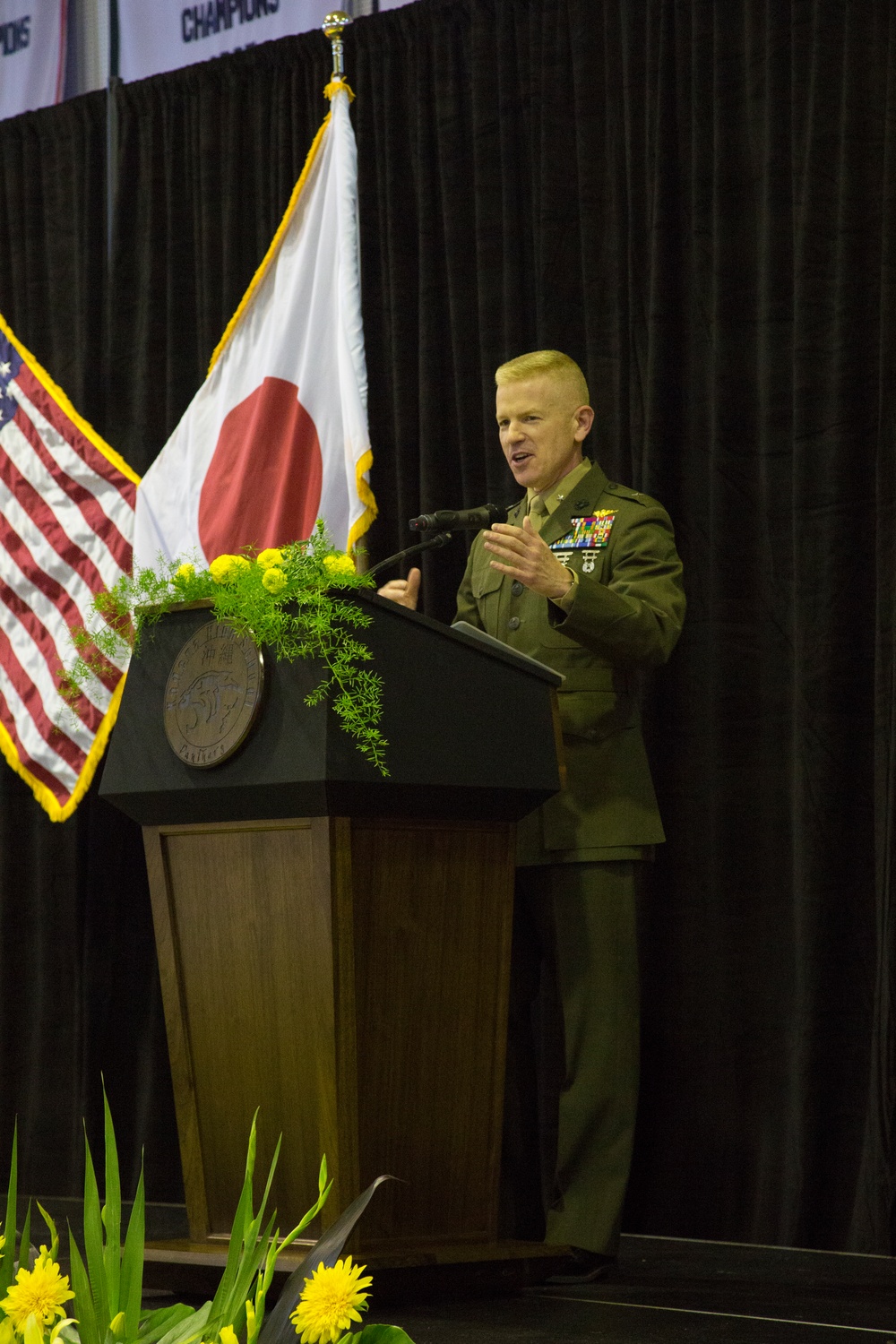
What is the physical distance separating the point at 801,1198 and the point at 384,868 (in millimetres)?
1246

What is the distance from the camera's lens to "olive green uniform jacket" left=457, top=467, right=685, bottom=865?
257 centimetres

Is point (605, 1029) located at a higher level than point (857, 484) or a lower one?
lower

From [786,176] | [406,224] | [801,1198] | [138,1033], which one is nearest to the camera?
[801,1198]

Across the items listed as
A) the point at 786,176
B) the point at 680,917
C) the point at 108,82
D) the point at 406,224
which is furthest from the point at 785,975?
the point at 108,82

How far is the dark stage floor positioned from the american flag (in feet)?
6.66

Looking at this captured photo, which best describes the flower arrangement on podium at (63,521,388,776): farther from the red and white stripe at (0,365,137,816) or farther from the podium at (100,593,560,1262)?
the red and white stripe at (0,365,137,816)

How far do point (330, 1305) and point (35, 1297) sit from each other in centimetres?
15

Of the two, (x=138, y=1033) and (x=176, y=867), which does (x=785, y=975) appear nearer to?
(x=176, y=867)

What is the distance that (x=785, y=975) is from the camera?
3.08m

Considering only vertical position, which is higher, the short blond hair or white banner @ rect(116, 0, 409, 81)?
white banner @ rect(116, 0, 409, 81)

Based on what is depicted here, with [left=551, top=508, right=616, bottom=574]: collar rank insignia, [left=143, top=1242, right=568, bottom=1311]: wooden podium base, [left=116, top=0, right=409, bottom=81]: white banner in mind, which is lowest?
[left=143, top=1242, right=568, bottom=1311]: wooden podium base

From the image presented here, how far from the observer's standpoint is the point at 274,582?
7.04ft

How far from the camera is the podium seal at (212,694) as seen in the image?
2.17 metres

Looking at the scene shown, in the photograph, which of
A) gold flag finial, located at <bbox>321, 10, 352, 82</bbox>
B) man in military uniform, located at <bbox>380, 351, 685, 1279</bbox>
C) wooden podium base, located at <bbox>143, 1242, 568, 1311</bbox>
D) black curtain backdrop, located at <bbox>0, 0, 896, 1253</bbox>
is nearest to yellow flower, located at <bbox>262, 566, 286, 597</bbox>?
man in military uniform, located at <bbox>380, 351, 685, 1279</bbox>
